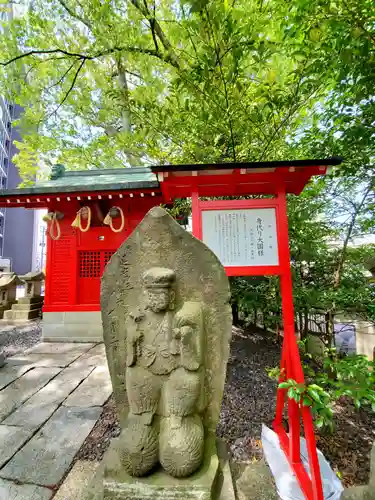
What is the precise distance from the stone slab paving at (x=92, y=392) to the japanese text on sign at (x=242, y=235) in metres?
2.78

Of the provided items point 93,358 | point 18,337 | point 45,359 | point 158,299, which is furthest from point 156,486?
point 18,337

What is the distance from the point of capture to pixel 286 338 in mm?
2557

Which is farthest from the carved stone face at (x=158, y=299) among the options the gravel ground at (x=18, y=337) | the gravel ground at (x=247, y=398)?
the gravel ground at (x=18, y=337)

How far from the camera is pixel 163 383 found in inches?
69.5

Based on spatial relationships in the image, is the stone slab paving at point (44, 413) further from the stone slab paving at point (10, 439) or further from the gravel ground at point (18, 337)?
the gravel ground at point (18, 337)

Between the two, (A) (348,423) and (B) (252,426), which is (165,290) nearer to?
(B) (252,426)

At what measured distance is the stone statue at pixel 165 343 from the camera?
1.58 m

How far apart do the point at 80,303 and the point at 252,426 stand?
5039 millimetres

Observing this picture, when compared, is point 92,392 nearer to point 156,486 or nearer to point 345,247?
point 156,486

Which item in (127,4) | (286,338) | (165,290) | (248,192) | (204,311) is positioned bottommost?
(286,338)

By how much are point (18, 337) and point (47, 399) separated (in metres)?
4.34

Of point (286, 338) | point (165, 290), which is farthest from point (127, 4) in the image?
point (286, 338)

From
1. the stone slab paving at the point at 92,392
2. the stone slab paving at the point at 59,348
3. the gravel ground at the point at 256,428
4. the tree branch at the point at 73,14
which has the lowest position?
the gravel ground at the point at 256,428

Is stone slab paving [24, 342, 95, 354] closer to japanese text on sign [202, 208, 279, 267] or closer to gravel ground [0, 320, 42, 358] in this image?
gravel ground [0, 320, 42, 358]
